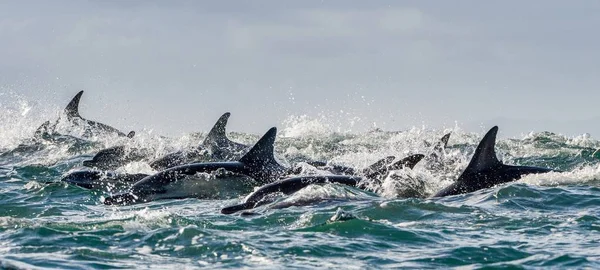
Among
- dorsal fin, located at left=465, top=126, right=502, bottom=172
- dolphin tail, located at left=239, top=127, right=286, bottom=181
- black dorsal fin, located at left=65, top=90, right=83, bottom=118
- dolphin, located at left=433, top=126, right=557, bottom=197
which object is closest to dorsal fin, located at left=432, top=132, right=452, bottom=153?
dolphin, located at left=433, top=126, right=557, bottom=197

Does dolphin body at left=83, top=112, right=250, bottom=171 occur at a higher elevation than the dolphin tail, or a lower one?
higher

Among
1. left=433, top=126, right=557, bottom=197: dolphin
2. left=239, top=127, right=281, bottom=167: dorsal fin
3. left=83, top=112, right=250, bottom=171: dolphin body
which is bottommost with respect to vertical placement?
left=433, top=126, right=557, bottom=197: dolphin

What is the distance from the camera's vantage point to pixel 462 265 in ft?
37.2

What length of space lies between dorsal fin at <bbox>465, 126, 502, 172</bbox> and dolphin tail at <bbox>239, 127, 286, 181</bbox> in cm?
374

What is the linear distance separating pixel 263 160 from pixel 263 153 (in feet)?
0.46

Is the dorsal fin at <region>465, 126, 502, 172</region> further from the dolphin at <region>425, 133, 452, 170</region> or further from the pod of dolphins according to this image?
the dolphin at <region>425, 133, 452, 170</region>

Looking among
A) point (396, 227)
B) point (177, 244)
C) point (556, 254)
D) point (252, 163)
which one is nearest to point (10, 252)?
point (177, 244)

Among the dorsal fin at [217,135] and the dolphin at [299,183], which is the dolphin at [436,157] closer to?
the dolphin at [299,183]

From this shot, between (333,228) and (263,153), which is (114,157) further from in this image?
(333,228)

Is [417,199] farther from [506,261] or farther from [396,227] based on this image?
[506,261]

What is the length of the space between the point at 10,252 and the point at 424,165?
404 inches

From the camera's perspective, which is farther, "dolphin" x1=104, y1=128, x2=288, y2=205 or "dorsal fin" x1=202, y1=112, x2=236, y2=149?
"dorsal fin" x1=202, y1=112, x2=236, y2=149

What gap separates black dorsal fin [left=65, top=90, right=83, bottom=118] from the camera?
3400cm

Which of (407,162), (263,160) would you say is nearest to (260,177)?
(263,160)
